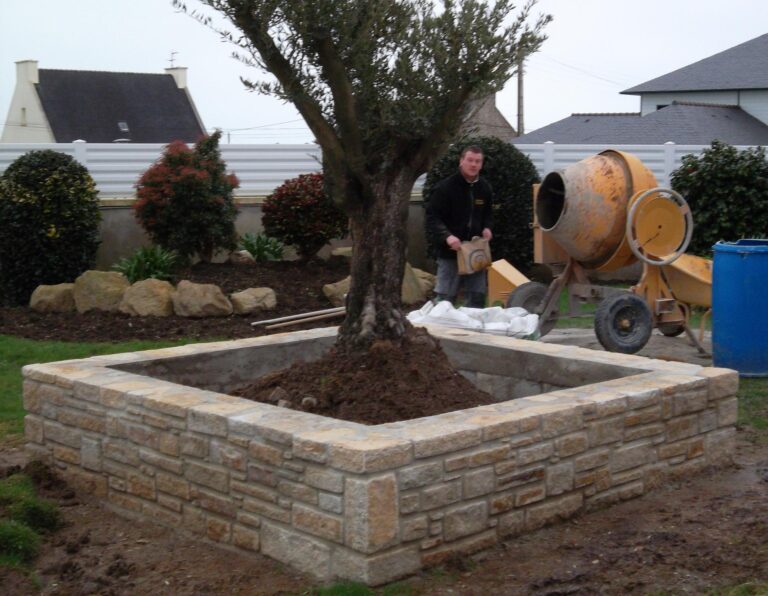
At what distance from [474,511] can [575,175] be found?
5395 millimetres

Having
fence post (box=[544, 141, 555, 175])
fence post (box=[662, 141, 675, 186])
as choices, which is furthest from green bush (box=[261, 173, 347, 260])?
fence post (box=[662, 141, 675, 186])

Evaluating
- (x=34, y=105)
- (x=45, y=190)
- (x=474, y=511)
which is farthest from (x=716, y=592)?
(x=34, y=105)

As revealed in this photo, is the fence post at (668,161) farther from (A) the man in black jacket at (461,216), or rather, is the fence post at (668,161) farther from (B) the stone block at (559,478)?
(B) the stone block at (559,478)

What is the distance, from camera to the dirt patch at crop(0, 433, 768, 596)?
4746 mm

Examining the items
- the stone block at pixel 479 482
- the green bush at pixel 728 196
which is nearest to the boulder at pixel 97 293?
the stone block at pixel 479 482

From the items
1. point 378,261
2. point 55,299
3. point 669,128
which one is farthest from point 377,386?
point 669,128

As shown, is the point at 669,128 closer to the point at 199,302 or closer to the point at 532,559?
the point at 199,302

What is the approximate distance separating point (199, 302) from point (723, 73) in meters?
25.8

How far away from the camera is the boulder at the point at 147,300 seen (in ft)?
38.1

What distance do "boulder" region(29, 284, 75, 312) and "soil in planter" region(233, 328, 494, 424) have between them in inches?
241

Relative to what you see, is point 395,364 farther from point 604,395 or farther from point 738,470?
point 738,470

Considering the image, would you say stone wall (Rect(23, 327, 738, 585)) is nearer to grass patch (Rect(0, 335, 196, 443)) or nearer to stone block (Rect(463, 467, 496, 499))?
stone block (Rect(463, 467, 496, 499))

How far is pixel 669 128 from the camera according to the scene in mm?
27547

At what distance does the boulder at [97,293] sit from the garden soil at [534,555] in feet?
18.1
